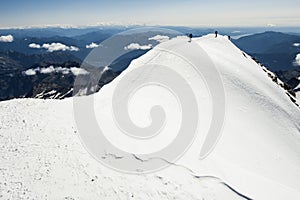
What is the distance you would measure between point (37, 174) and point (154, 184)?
7715 millimetres

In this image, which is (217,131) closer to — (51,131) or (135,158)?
(135,158)

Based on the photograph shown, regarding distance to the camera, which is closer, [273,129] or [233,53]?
[273,129]

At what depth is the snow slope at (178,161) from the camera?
48.7 feet

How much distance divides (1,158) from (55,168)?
4.60 m

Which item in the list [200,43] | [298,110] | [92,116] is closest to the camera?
[92,116]

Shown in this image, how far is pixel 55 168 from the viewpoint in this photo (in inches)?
653

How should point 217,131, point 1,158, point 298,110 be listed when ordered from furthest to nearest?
1. point 298,110
2. point 217,131
3. point 1,158

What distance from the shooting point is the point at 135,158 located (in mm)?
17578

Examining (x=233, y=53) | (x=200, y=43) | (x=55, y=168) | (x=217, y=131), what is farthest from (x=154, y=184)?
(x=233, y=53)

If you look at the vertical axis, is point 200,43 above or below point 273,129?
above

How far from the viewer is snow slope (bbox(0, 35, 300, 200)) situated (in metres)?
14.9

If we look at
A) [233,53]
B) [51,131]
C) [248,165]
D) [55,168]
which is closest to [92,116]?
[51,131]

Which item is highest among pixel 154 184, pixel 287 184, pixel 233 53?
pixel 233 53

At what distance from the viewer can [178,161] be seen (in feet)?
55.8
